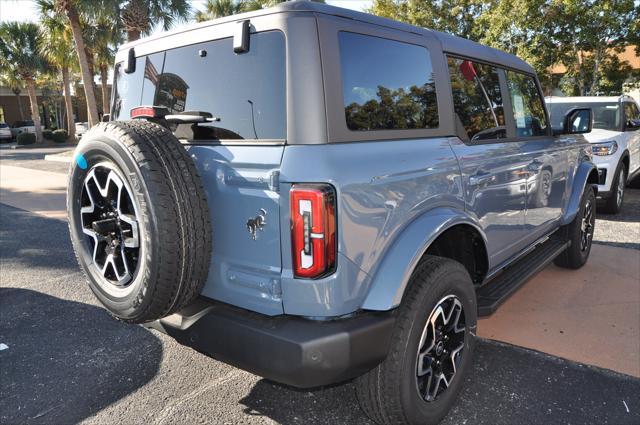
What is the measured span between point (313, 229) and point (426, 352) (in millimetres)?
957

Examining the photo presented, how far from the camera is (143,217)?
78.3 inches

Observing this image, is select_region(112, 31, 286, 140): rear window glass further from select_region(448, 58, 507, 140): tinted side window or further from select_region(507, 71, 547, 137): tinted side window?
select_region(507, 71, 547, 137): tinted side window

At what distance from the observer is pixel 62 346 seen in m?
3.39

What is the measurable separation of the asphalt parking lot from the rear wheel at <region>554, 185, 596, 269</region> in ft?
6.04

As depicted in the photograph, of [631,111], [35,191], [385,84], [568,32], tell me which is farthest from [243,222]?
[568,32]

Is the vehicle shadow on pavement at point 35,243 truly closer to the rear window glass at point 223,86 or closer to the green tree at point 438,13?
the rear window glass at point 223,86

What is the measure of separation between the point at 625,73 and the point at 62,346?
65.9 feet

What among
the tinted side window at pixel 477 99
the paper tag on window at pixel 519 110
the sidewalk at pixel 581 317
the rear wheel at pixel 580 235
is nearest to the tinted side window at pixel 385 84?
the tinted side window at pixel 477 99

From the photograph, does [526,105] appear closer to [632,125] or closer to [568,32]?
[632,125]

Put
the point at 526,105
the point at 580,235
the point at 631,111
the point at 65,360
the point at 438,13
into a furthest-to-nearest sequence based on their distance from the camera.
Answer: the point at 438,13 < the point at 631,111 < the point at 580,235 < the point at 526,105 < the point at 65,360

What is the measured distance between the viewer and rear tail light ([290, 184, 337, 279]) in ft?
6.16

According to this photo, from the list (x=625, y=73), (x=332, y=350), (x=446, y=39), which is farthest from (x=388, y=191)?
(x=625, y=73)

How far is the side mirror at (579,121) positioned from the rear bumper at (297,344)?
3.04m

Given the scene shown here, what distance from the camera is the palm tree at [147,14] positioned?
16.5 m
